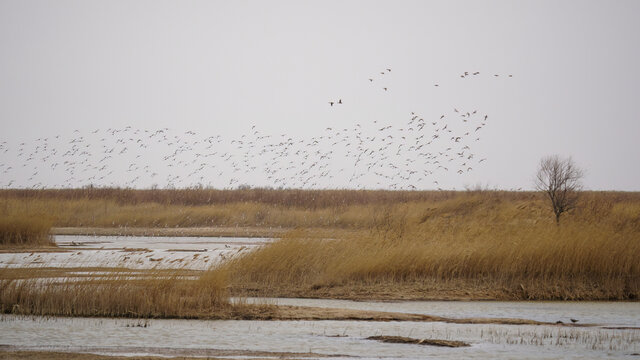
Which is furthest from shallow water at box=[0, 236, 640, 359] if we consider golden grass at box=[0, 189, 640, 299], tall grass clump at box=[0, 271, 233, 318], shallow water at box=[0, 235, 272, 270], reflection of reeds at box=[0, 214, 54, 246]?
reflection of reeds at box=[0, 214, 54, 246]

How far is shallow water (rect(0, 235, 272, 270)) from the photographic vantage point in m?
24.6

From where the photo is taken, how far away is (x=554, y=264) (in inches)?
811

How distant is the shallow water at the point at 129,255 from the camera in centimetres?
2459

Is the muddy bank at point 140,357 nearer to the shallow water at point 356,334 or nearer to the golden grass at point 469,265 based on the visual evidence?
the shallow water at point 356,334

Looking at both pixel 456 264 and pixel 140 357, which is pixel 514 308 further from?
pixel 140 357

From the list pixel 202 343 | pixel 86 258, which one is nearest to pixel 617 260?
pixel 202 343

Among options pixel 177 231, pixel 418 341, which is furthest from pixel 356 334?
pixel 177 231

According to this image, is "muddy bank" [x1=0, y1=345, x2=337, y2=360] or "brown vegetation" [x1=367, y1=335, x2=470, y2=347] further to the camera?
"brown vegetation" [x1=367, y1=335, x2=470, y2=347]

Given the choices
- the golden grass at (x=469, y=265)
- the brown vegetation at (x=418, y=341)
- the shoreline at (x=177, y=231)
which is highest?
the golden grass at (x=469, y=265)

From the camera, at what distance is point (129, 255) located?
27.8 metres

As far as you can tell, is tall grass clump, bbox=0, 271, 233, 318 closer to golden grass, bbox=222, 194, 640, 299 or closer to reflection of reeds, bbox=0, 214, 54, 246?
golden grass, bbox=222, 194, 640, 299

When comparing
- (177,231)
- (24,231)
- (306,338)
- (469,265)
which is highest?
(469,265)

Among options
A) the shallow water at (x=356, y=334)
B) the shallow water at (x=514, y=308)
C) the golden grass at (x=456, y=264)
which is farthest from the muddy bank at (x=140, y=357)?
the golden grass at (x=456, y=264)

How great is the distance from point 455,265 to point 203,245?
16.6 metres
